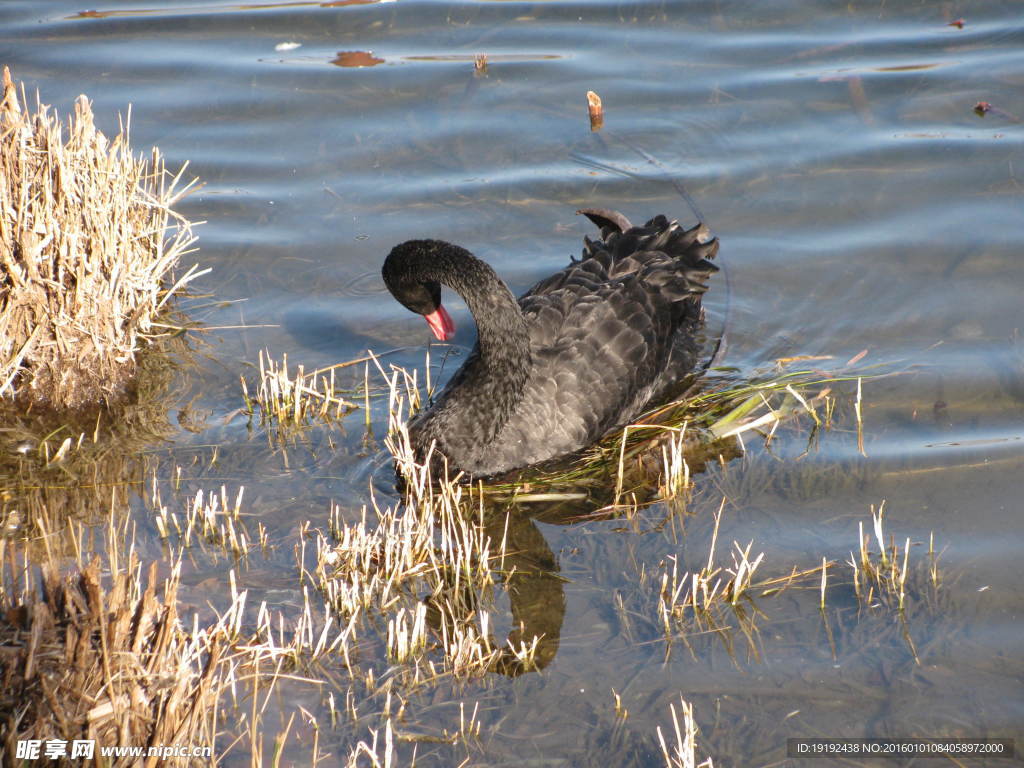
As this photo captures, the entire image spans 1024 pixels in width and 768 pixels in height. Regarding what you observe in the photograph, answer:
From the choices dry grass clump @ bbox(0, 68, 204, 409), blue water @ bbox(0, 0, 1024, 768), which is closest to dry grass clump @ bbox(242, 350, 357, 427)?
blue water @ bbox(0, 0, 1024, 768)

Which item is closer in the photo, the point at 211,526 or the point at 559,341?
the point at 211,526

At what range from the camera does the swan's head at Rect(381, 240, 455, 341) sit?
234 inches

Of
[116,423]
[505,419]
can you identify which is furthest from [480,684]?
[116,423]

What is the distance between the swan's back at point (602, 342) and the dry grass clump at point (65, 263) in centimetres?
207

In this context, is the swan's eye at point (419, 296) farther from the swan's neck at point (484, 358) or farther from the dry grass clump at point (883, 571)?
the dry grass clump at point (883, 571)

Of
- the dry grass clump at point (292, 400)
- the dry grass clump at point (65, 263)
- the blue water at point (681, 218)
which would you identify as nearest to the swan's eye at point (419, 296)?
the dry grass clump at point (292, 400)

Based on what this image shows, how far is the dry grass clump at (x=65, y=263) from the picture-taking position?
601 centimetres

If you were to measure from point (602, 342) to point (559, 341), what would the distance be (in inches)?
10.0

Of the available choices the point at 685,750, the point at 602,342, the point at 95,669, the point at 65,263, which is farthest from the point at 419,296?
the point at 95,669

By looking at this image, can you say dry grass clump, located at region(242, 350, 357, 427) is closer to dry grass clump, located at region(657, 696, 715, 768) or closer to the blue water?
the blue water

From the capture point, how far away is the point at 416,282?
6.07 m

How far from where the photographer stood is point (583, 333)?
6.51m

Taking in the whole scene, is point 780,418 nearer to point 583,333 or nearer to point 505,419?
point 583,333

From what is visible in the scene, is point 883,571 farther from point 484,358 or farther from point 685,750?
point 484,358
